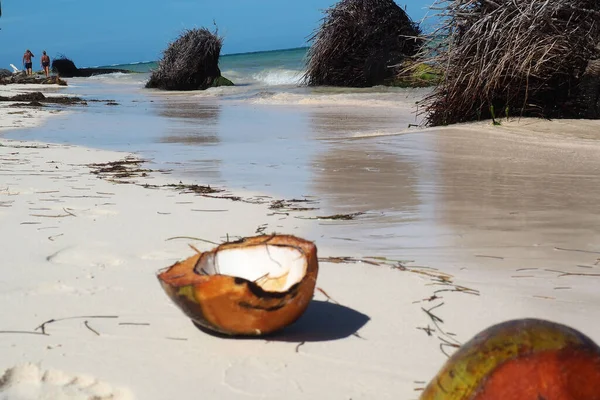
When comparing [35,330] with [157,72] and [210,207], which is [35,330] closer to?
[210,207]

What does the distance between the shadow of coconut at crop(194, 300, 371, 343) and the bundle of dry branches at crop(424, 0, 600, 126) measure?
5856mm

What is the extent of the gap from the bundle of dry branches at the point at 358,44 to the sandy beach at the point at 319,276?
1241cm

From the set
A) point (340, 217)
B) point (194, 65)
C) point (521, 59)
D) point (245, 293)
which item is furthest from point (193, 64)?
point (245, 293)

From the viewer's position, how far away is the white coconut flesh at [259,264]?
195 centimetres

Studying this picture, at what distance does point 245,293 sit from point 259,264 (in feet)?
0.94

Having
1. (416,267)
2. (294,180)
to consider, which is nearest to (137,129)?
(294,180)

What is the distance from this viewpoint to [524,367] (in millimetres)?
1108

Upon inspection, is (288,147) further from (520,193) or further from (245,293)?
(245,293)

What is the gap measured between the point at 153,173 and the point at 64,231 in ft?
6.44

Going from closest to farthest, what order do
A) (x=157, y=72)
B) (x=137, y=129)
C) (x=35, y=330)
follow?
(x=35, y=330) → (x=137, y=129) → (x=157, y=72)

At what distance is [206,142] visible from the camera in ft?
23.6

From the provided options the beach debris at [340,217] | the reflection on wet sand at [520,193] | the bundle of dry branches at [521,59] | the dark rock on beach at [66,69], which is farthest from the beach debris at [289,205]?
the dark rock on beach at [66,69]

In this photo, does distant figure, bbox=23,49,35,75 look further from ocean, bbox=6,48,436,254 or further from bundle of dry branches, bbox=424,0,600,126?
bundle of dry branches, bbox=424,0,600,126

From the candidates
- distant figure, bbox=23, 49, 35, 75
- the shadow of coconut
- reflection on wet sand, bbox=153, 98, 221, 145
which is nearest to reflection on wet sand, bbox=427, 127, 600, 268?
the shadow of coconut
